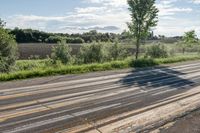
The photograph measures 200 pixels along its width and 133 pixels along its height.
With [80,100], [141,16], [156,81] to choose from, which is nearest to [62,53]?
[141,16]

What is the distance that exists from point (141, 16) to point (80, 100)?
21.1 metres

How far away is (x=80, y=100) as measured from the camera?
41.8 ft

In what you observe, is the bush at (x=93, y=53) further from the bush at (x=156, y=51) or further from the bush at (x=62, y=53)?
the bush at (x=156, y=51)

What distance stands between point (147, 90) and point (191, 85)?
3574 mm

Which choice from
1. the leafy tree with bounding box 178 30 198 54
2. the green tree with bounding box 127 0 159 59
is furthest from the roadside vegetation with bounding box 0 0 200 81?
the leafy tree with bounding box 178 30 198 54

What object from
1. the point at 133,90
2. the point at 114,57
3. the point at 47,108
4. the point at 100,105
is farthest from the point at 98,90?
the point at 114,57

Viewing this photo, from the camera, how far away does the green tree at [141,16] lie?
105 feet

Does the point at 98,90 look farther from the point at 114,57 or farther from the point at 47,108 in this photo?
the point at 114,57

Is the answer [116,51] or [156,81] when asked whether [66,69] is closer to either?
[156,81]

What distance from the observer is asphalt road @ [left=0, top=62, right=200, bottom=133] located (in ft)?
31.2

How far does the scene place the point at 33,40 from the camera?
104750mm

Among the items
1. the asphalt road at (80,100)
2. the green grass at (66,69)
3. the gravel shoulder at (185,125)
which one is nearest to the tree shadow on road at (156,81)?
the asphalt road at (80,100)

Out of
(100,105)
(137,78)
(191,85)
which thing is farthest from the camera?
(137,78)

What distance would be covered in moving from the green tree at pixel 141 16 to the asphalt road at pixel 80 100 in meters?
13.4
